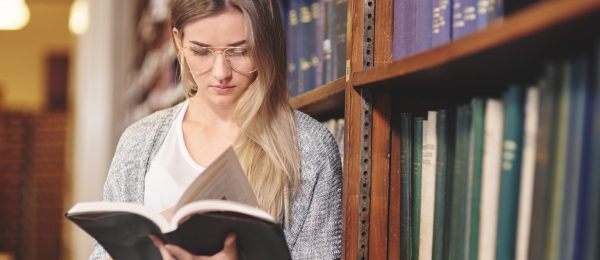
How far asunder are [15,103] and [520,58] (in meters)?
6.89

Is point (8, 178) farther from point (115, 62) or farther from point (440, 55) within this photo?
point (440, 55)

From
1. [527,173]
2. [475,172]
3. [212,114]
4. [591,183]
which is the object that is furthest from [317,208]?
[591,183]

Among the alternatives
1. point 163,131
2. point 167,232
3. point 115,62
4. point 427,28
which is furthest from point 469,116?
point 115,62

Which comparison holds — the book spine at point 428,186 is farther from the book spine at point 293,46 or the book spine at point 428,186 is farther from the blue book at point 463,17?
the book spine at point 293,46

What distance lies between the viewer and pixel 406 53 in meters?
1.11

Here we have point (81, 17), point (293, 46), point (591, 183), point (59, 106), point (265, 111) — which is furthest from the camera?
point (59, 106)

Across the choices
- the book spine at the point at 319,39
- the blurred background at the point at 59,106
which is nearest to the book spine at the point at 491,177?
the book spine at the point at 319,39

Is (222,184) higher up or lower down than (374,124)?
lower down

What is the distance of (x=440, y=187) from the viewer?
103 cm

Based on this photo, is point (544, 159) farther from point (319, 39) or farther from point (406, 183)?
point (319, 39)

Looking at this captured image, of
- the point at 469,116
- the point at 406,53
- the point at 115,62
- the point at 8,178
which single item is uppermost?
the point at 115,62

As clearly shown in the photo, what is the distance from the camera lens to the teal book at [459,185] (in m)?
0.95

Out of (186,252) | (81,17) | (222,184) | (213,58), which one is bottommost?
(186,252)

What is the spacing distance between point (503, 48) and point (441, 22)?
287 mm
